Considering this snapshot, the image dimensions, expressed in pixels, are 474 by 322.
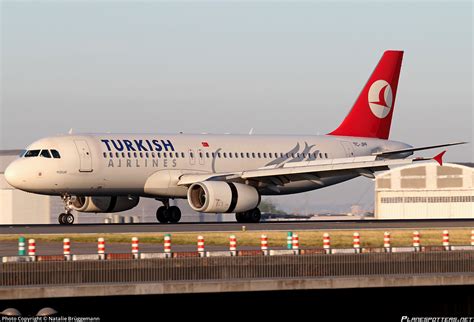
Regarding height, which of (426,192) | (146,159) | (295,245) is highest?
(146,159)

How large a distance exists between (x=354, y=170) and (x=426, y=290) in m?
25.8

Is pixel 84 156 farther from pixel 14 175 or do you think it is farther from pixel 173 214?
pixel 173 214

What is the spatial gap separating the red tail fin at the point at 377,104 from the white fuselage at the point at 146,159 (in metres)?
2.73

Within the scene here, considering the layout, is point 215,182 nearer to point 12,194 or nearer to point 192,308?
point 192,308

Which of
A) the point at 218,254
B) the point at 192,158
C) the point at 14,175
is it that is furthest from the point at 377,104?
the point at 218,254

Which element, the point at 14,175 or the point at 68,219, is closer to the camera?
the point at 14,175

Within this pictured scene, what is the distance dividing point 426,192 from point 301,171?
50.2 meters

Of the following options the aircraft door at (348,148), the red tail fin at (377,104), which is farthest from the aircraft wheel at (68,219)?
the red tail fin at (377,104)

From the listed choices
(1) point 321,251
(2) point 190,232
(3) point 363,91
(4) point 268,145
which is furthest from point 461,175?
(1) point 321,251

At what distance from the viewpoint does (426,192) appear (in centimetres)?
11150

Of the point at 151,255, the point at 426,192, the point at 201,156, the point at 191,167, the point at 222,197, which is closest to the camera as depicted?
the point at 151,255

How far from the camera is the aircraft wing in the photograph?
6291 centimetres

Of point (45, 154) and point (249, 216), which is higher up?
point (45, 154)

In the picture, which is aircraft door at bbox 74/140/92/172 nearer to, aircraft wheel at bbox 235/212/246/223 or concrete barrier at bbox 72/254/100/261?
aircraft wheel at bbox 235/212/246/223
